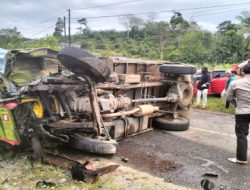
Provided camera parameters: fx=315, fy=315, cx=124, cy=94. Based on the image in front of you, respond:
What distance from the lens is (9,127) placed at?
194 inches

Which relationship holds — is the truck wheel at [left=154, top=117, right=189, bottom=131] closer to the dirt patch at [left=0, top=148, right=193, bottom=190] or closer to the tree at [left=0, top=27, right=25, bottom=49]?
the dirt patch at [left=0, top=148, right=193, bottom=190]

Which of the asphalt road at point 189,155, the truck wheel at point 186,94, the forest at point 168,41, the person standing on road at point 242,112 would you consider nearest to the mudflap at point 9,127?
the asphalt road at point 189,155

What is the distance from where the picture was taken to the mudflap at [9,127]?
4.92 meters

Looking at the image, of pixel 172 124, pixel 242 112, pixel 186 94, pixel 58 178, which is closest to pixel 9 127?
pixel 58 178

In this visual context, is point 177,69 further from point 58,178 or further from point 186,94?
point 58,178

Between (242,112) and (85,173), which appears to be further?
(242,112)

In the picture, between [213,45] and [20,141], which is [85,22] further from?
[20,141]

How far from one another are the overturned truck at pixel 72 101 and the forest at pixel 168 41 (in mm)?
14475

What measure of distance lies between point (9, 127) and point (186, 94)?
5021mm

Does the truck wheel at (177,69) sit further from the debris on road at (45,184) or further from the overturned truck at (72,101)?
the debris on road at (45,184)

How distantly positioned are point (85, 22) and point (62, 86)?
4497 cm

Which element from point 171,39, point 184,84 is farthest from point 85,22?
point 184,84

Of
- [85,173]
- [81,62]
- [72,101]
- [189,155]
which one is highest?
[81,62]

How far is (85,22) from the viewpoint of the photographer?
158ft
